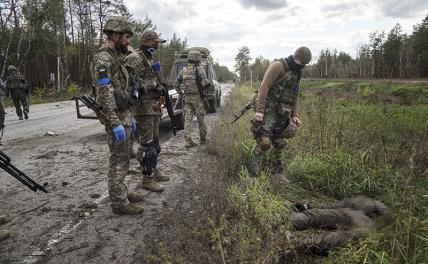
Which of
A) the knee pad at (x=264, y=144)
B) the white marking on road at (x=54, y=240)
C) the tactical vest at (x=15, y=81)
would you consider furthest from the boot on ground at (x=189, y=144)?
the tactical vest at (x=15, y=81)

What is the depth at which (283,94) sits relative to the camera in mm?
4410

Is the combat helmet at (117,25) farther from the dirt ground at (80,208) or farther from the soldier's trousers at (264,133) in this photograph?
the soldier's trousers at (264,133)

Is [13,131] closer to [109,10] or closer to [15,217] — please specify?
[15,217]

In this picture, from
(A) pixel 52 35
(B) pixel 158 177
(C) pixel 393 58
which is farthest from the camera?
(C) pixel 393 58

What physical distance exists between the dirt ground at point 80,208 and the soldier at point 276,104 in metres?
0.83

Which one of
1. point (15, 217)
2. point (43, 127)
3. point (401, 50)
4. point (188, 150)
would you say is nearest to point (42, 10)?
point (43, 127)

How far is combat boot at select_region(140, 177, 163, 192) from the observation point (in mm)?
4438

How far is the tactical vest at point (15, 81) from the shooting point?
38.5ft

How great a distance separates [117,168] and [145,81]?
1295mm

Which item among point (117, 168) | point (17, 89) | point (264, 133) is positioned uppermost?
point (17, 89)

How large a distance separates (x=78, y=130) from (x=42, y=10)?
58.8 feet

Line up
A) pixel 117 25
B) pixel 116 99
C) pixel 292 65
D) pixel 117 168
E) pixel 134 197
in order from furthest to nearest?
pixel 292 65
pixel 134 197
pixel 117 168
pixel 116 99
pixel 117 25

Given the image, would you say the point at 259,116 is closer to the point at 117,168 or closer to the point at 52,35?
the point at 117,168

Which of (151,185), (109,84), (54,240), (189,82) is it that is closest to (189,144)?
(189,82)
